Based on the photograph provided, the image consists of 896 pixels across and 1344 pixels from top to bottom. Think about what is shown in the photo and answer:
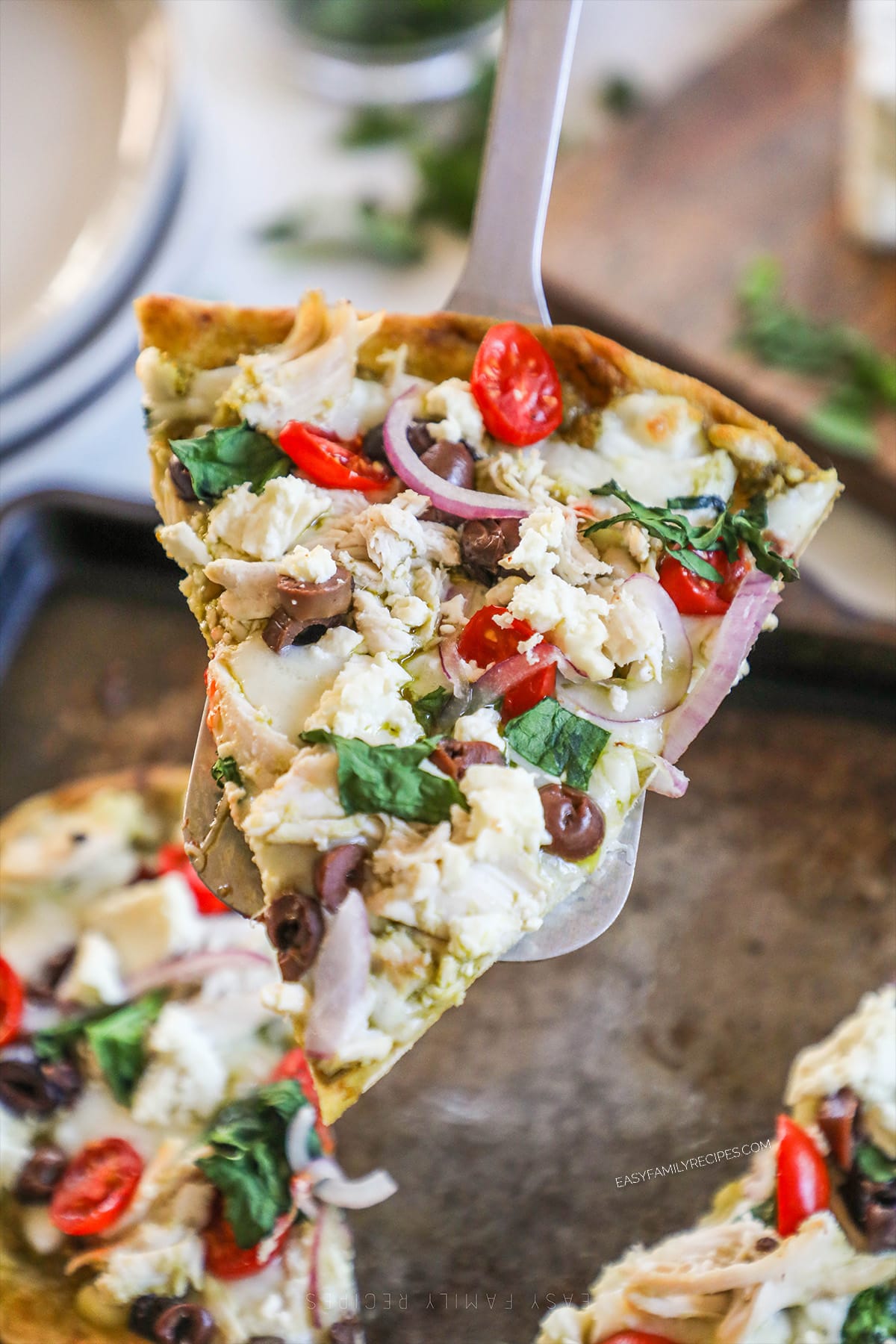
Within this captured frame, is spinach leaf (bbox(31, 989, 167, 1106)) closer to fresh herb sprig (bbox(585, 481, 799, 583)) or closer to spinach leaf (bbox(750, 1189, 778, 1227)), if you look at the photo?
spinach leaf (bbox(750, 1189, 778, 1227))

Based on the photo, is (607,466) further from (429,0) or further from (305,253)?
(429,0)

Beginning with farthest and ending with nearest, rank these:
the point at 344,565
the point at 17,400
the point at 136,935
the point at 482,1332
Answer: the point at 17,400
the point at 136,935
the point at 482,1332
the point at 344,565

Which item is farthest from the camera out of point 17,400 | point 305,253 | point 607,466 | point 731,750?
point 305,253

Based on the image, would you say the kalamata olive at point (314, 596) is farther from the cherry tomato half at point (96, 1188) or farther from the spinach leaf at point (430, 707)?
the cherry tomato half at point (96, 1188)

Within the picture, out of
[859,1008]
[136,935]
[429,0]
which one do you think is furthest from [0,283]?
[859,1008]

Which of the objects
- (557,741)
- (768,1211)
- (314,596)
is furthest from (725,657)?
(768,1211)

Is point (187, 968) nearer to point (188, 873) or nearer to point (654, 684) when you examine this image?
point (188, 873)

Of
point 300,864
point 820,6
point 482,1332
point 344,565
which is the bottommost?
point 482,1332

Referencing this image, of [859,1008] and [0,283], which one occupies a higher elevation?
[0,283]
